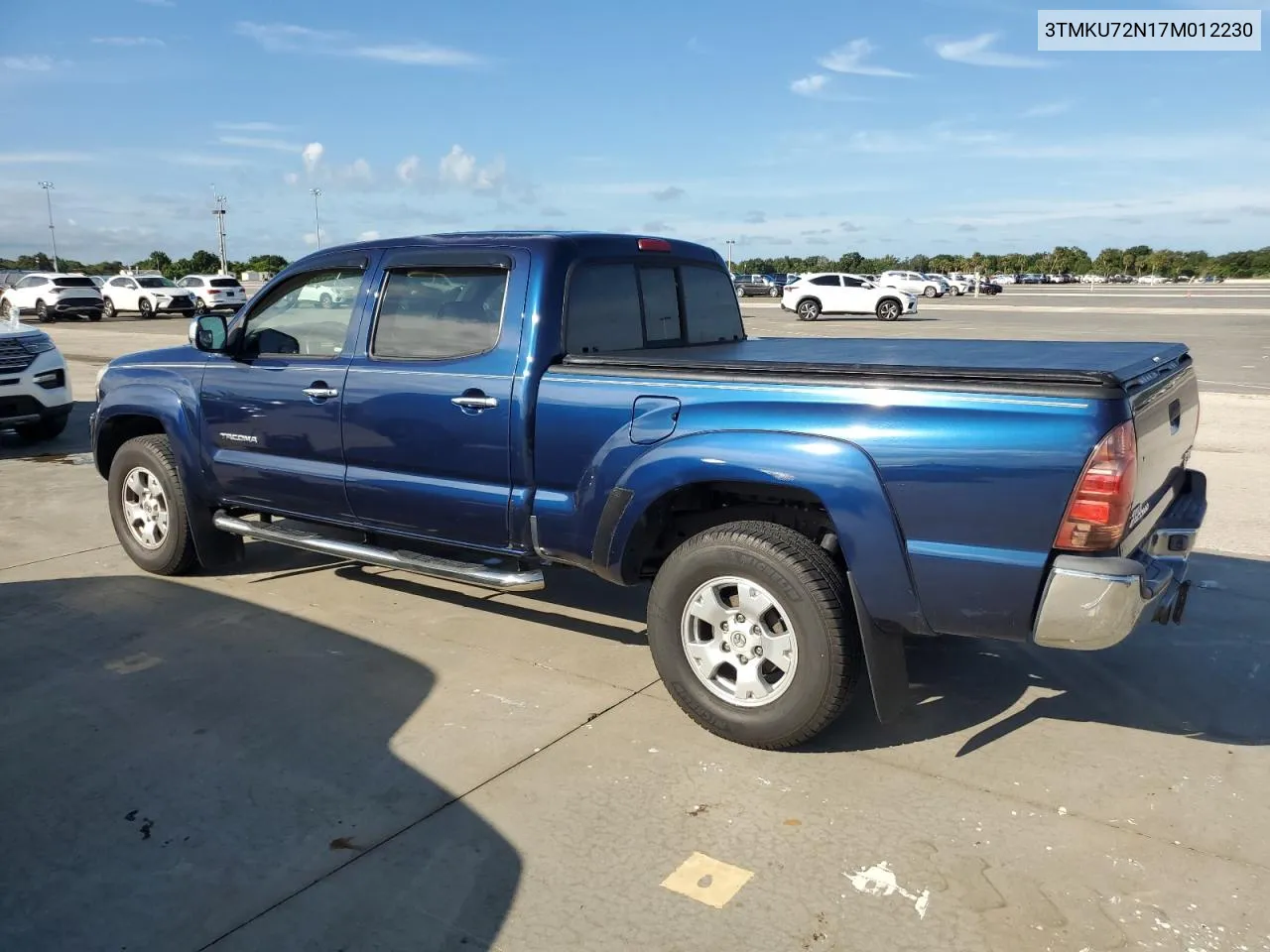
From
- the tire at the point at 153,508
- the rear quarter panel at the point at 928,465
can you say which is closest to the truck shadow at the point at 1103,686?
the rear quarter panel at the point at 928,465

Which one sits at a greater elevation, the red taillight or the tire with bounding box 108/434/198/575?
the red taillight

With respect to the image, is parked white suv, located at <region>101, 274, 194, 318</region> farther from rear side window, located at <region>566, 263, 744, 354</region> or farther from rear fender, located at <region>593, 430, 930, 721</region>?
rear fender, located at <region>593, 430, 930, 721</region>

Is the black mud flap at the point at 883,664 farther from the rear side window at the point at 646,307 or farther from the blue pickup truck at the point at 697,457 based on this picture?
the rear side window at the point at 646,307

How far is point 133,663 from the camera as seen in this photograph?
15.1 feet

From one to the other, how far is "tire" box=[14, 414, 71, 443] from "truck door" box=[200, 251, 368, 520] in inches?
253

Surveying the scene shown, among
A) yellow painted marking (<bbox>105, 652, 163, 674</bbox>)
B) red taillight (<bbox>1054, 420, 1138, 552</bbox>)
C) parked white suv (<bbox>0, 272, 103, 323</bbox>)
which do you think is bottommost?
yellow painted marking (<bbox>105, 652, 163, 674</bbox>)

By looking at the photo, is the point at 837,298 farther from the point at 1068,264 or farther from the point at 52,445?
the point at 1068,264

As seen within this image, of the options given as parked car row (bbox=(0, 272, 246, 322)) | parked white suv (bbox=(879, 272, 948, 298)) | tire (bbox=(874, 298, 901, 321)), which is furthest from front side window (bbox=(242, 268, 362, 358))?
parked white suv (bbox=(879, 272, 948, 298))

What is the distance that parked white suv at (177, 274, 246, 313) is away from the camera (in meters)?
36.2

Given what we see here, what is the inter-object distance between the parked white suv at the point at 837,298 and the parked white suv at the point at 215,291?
65.6 feet

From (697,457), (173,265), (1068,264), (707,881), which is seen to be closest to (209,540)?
(697,457)

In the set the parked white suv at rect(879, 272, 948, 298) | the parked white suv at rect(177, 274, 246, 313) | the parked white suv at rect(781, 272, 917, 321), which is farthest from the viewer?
the parked white suv at rect(879, 272, 948, 298)

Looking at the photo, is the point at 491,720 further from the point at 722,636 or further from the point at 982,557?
the point at 982,557

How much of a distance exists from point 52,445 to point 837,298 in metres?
28.6
